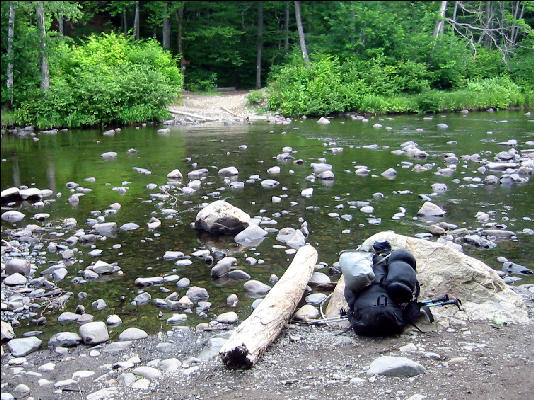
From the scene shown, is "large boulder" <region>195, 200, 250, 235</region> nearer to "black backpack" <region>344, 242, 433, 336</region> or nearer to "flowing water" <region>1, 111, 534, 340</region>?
"flowing water" <region>1, 111, 534, 340</region>

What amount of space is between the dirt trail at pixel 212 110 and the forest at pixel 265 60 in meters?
0.88

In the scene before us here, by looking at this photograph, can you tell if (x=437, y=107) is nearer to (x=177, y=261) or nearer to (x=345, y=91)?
(x=345, y=91)

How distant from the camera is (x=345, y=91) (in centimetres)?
2892

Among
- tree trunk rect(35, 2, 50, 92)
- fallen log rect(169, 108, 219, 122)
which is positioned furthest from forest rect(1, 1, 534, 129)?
fallen log rect(169, 108, 219, 122)

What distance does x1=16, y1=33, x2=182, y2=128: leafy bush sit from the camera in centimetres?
2422

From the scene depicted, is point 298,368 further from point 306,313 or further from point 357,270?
point 306,313

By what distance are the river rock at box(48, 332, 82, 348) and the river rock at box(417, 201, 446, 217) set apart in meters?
6.13

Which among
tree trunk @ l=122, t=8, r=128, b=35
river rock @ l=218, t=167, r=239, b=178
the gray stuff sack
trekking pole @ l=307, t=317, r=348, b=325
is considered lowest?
river rock @ l=218, t=167, r=239, b=178

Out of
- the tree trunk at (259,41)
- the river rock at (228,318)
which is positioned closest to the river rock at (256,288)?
the river rock at (228,318)

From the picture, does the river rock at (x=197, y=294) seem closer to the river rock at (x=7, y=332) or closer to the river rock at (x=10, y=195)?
the river rock at (x=7, y=332)

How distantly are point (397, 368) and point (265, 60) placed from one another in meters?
42.1

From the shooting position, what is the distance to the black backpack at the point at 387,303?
16.7 feet

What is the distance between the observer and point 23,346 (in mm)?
5355

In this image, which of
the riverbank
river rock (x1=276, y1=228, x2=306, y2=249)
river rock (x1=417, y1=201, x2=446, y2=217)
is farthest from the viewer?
river rock (x1=417, y1=201, x2=446, y2=217)
